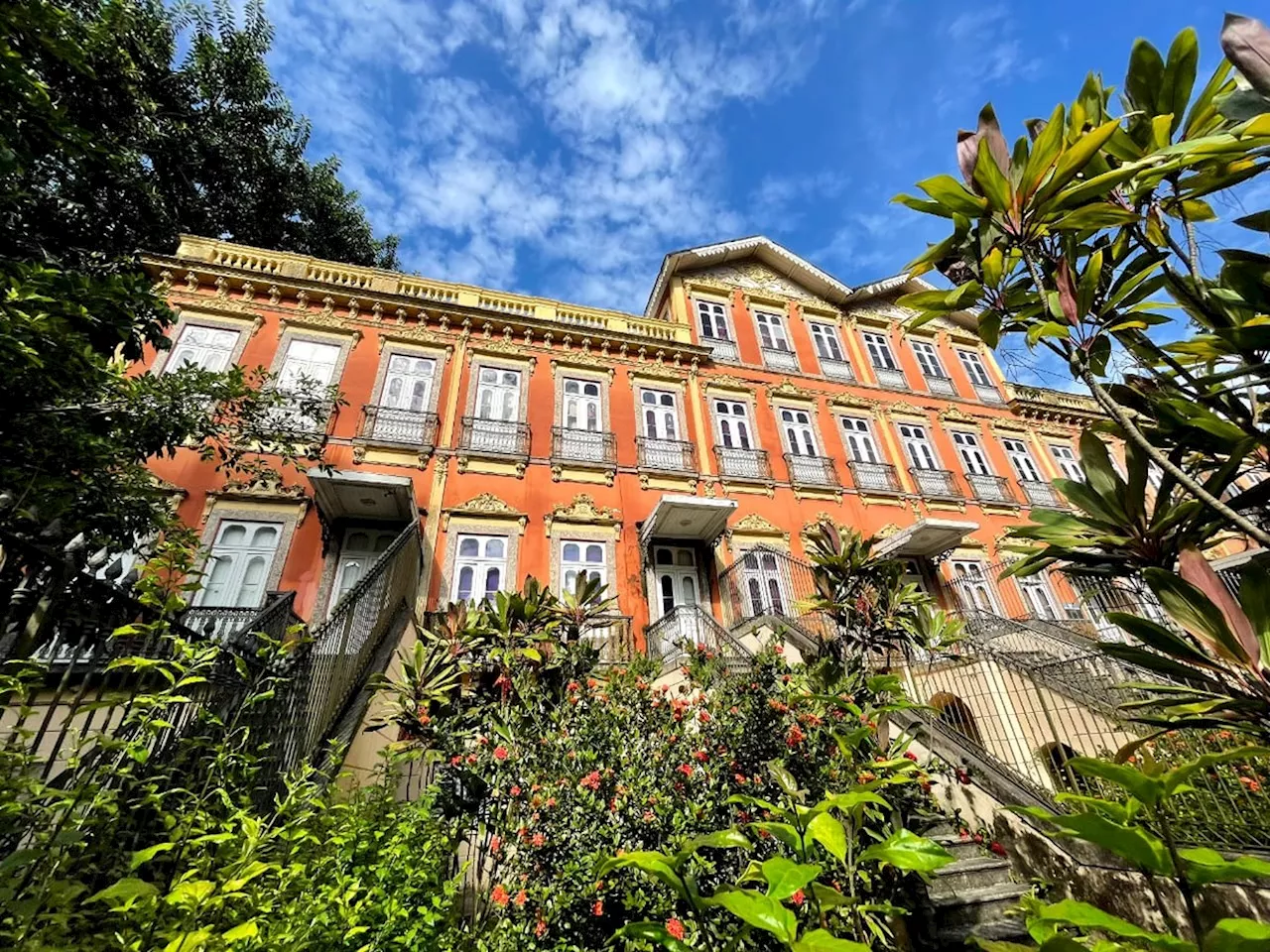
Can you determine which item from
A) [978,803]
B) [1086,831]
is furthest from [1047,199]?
[978,803]

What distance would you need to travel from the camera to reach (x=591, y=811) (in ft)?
9.80

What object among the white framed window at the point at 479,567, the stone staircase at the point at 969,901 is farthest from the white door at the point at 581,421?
the stone staircase at the point at 969,901

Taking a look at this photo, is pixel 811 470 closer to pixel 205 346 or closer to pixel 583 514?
pixel 583 514

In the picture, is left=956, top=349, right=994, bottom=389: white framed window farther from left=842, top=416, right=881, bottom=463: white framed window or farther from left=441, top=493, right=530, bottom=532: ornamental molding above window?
left=441, top=493, right=530, bottom=532: ornamental molding above window

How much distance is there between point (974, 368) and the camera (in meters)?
17.3

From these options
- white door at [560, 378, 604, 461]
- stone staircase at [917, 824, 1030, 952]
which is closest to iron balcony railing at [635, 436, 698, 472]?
white door at [560, 378, 604, 461]

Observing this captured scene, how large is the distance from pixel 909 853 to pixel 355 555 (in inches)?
402

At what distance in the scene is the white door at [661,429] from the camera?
40.4ft

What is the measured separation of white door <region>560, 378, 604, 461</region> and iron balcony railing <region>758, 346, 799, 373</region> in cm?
530

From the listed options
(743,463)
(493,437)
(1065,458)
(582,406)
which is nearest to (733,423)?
(743,463)

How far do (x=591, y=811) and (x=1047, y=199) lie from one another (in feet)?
12.0

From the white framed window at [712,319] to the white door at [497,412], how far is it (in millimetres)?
5800

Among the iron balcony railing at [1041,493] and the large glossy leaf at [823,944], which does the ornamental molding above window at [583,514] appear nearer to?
the large glossy leaf at [823,944]

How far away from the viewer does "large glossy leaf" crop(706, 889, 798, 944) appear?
911mm
